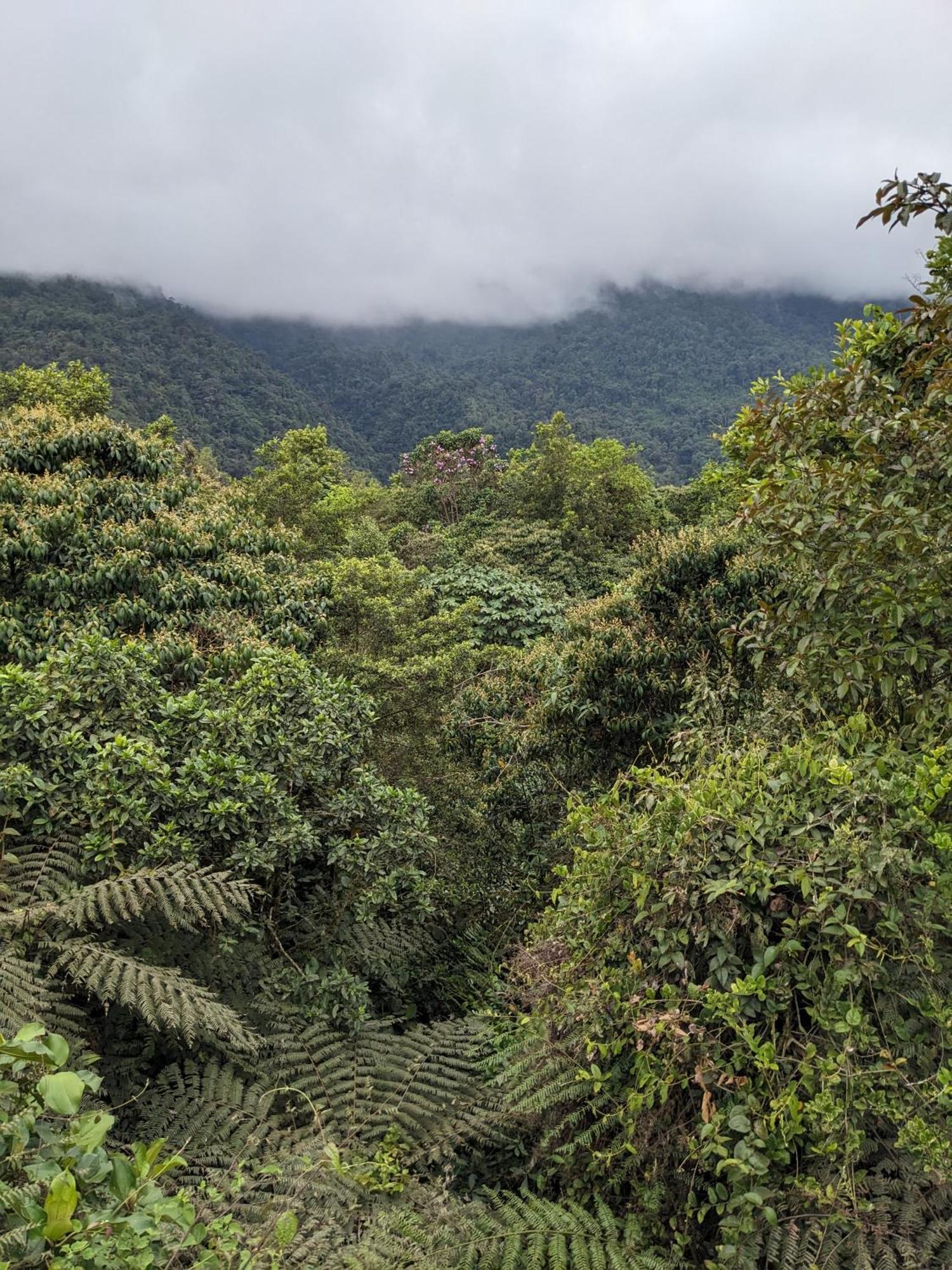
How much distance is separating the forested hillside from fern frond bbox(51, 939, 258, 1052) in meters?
39.4

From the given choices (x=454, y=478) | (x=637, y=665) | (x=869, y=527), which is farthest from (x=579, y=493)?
(x=869, y=527)

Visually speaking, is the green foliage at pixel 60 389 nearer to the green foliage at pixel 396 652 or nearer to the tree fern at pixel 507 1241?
the green foliage at pixel 396 652

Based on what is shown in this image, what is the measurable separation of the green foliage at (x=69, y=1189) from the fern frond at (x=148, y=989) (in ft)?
5.68

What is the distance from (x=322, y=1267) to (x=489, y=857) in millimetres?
4621

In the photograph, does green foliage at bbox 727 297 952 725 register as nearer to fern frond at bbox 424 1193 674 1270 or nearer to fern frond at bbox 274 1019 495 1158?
fern frond at bbox 424 1193 674 1270

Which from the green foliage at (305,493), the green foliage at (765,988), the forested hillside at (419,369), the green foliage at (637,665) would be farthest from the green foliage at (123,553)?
the forested hillside at (419,369)

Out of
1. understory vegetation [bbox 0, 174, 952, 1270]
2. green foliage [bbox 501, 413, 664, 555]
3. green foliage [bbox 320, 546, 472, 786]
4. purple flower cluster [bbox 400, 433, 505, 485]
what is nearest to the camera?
understory vegetation [bbox 0, 174, 952, 1270]

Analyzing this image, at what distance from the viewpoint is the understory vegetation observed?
2.49 meters

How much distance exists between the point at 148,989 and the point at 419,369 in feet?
476

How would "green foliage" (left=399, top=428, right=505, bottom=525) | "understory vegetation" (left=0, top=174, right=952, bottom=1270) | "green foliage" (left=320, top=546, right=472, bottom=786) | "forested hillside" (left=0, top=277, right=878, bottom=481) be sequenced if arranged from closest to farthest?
"understory vegetation" (left=0, top=174, right=952, bottom=1270), "green foliage" (left=320, top=546, right=472, bottom=786), "green foliage" (left=399, top=428, right=505, bottom=525), "forested hillside" (left=0, top=277, right=878, bottom=481)

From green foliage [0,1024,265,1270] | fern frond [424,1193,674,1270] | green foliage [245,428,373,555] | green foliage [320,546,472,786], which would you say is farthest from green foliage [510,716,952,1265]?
green foliage [245,428,373,555]

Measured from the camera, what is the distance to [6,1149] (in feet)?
5.01

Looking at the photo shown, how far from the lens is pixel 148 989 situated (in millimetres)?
3395

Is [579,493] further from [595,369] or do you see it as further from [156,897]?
[595,369]
